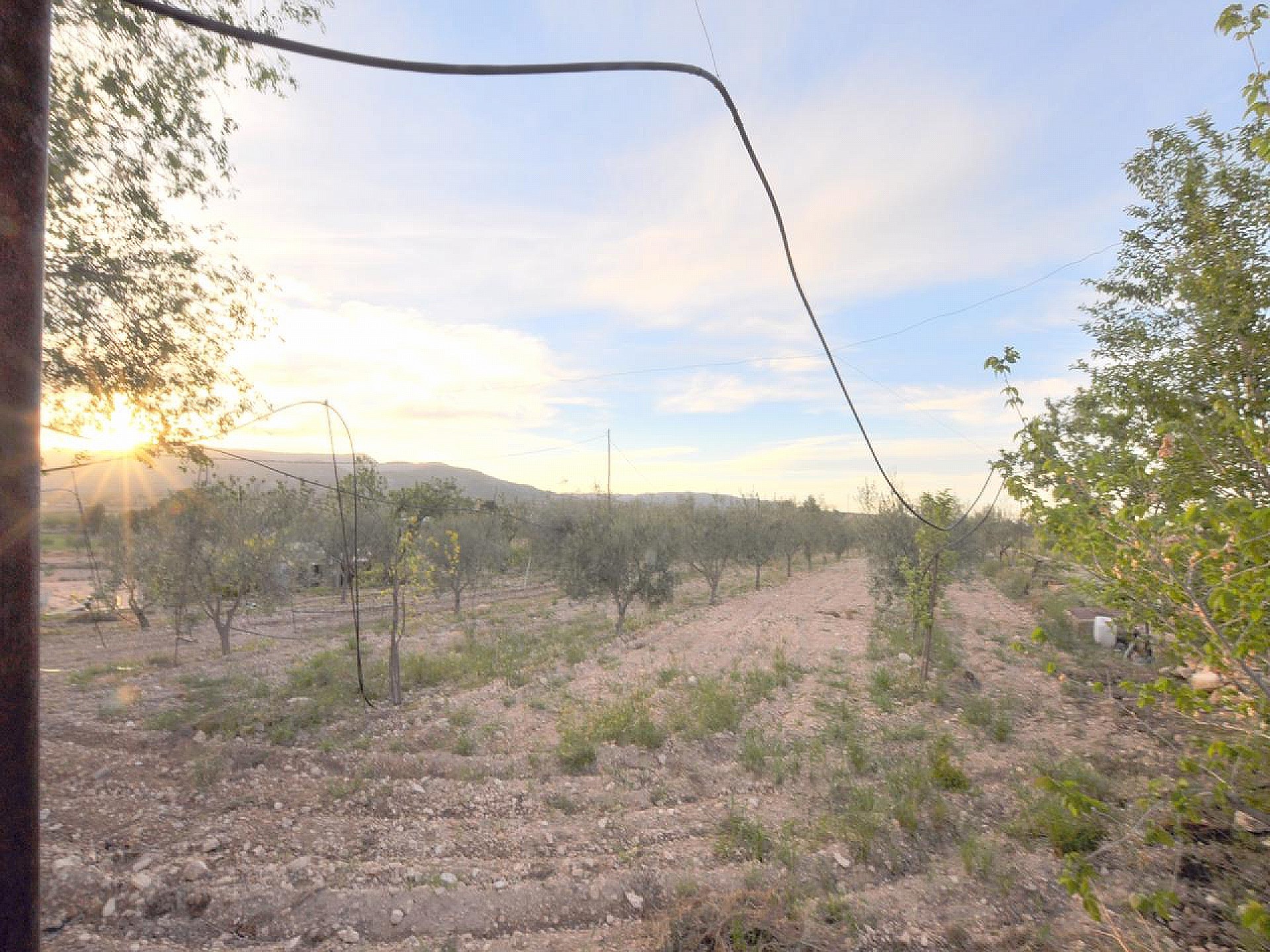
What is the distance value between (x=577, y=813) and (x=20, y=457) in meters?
6.48

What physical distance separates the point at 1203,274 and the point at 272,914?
35.2 ft

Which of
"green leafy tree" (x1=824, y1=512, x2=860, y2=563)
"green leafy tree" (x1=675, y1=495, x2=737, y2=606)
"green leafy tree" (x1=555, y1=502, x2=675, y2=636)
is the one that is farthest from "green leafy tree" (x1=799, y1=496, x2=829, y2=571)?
"green leafy tree" (x1=555, y1=502, x2=675, y2=636)

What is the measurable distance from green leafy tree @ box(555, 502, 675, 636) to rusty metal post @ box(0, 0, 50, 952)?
16252 mm

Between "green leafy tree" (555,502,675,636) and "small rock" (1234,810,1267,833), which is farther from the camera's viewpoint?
"green leafy tree" (555,502,675,636)

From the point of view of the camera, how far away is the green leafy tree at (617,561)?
1842cm

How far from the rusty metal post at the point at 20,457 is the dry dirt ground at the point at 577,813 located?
391cm

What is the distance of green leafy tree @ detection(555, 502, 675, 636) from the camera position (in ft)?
60.4

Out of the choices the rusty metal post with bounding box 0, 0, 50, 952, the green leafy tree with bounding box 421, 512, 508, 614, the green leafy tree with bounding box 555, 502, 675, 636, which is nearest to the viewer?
the rusty metal post with bounding box 0, 0, 50, 952

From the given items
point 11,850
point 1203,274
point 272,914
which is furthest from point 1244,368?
point 272,914

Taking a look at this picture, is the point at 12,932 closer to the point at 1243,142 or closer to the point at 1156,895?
the point at 1156,895

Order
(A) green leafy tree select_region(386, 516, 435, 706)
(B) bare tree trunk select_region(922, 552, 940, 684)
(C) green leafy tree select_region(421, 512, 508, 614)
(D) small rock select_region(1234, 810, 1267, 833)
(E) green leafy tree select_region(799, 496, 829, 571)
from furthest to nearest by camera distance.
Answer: (E) green leafy tree select_region(799, 496, 829, 571) < (C) green leafy tree select_region(421, 512, 508, 614) < (B) bare tree trunk select_region(922, 552, 940, 684) < (A) green leafy tree select_region(386, 516, 435, 706) < (D) small rock select_region(1234, 810, 1267, 833)

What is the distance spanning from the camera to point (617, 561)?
18.5 metres

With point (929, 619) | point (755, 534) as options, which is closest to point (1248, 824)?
point (929, 619)

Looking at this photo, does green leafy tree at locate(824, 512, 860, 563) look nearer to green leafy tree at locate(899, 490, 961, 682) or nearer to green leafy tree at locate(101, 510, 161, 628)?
green leafy tree at locate(899, 490, 961, 682)
